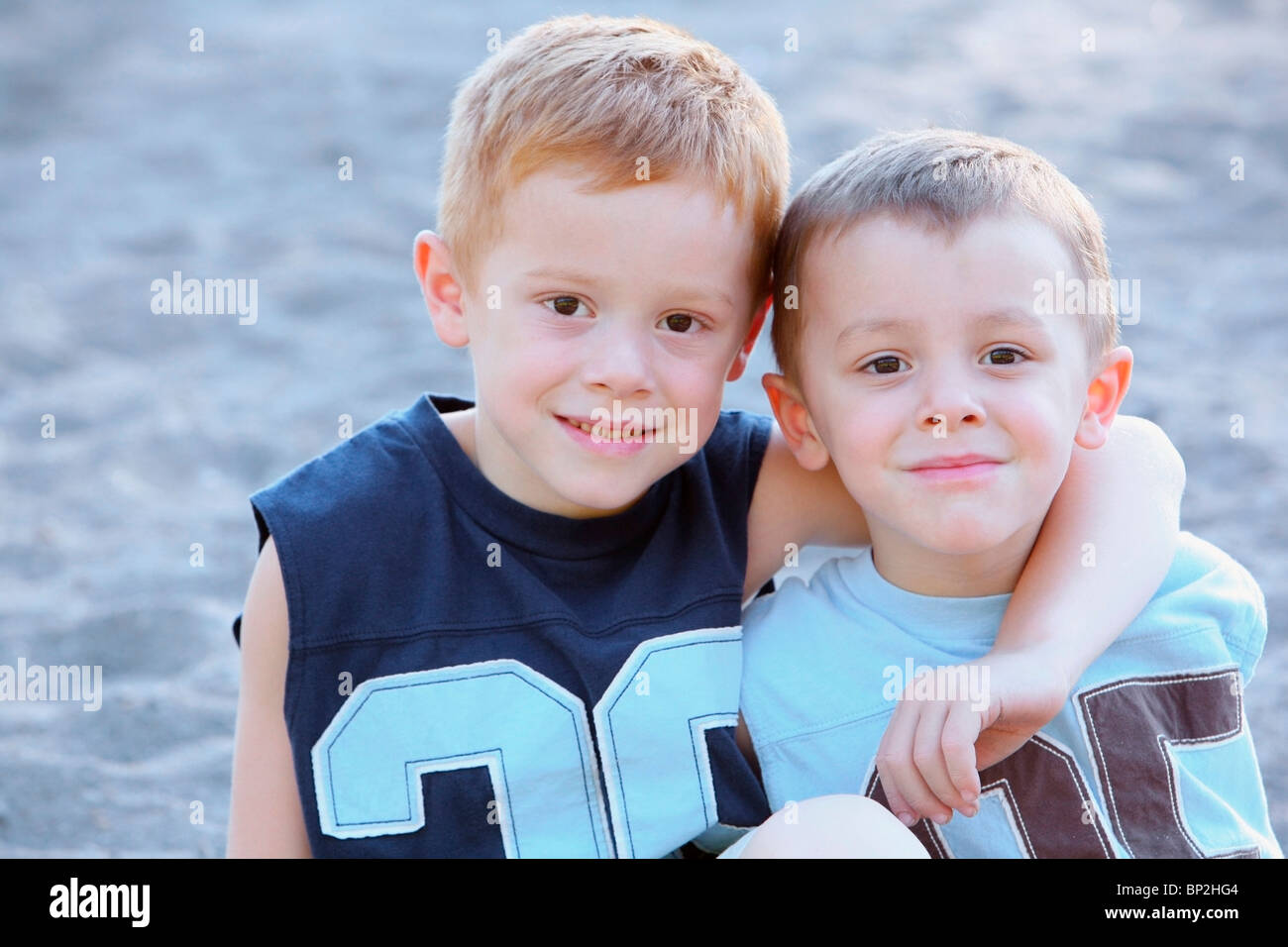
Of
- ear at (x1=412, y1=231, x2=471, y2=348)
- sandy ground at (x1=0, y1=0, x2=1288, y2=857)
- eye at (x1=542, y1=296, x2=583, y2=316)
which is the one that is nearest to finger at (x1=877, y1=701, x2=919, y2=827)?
eye at (x1=542, y1=296, x2=583, y2=316)

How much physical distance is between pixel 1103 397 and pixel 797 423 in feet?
1.28

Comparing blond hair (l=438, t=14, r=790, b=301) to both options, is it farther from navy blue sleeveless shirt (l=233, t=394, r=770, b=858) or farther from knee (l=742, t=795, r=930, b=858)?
knee (l=742, t=795, r=930, b=858)

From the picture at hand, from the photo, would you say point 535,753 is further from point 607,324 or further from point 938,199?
point 938,199

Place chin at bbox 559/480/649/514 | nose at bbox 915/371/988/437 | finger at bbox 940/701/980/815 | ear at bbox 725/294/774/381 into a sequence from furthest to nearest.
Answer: ear at bbox 725/294/774/381 < chin at bbox 559/480/649/514 < nose at bbox 915/371/988/437 < finger at bbox 940/701/980/815

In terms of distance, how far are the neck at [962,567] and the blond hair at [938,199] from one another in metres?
0.25

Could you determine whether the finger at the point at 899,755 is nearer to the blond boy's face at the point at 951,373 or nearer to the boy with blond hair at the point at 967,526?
the boy with blond hair at the point at 967,526

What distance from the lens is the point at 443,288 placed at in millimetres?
1962

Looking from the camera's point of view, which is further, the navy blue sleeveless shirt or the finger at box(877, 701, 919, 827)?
the navy blue sleeveless shirt

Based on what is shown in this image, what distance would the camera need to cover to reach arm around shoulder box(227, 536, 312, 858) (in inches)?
72.7

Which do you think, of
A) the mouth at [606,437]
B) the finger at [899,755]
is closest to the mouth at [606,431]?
the mouth at [606,437]

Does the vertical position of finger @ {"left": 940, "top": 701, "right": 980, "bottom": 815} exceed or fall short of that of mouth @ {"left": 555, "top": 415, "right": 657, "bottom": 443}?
it falls short

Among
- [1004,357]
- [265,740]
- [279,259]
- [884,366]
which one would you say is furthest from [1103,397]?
[279,259]
